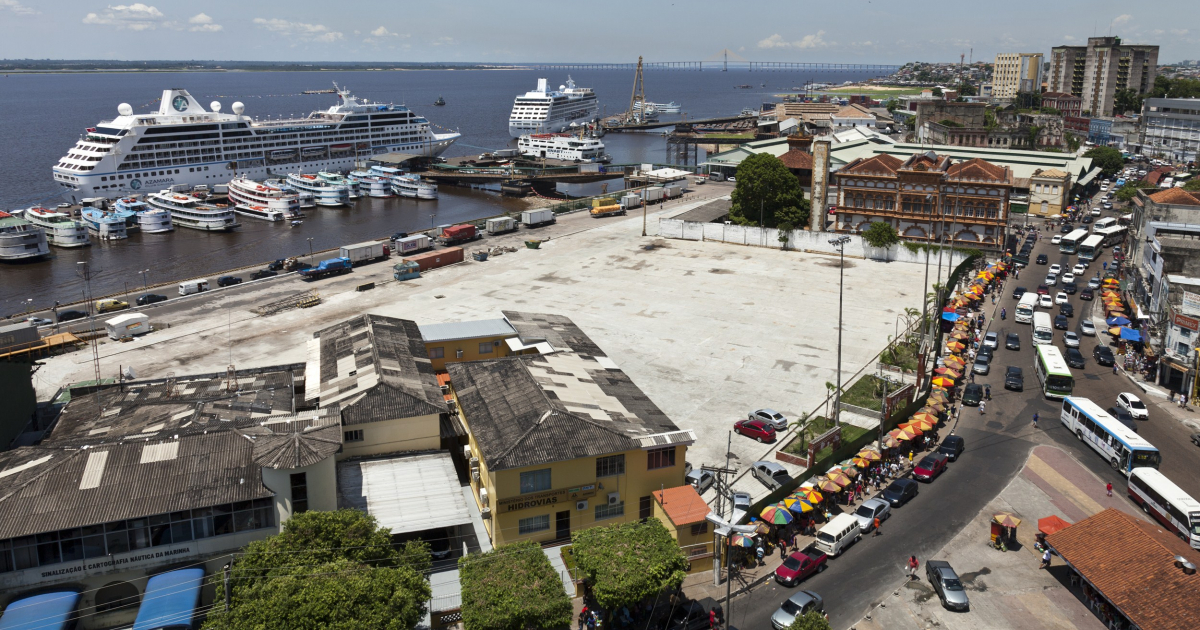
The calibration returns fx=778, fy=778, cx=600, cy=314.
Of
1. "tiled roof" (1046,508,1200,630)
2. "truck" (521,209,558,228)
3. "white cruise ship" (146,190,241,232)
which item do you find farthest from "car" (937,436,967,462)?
"white cruise ship" (146,190,241,232)

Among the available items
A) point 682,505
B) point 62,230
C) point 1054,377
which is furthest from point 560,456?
point 62,230

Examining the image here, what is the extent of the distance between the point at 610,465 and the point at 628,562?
409cm

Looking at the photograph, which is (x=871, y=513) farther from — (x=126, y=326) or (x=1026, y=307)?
(x=126, y=326)

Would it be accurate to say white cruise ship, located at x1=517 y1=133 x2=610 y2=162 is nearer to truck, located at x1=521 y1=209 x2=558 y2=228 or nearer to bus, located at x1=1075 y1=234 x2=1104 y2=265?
truck, located at x1=521 y1=209 x2=558 y2=228

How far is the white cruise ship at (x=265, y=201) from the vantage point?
78438 millimetres

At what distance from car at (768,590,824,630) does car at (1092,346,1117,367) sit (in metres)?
25.2

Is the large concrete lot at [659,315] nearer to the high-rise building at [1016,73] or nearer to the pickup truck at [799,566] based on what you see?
the pickup truck at [799,566]

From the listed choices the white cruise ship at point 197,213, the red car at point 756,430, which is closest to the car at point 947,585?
the red car at point 756,430

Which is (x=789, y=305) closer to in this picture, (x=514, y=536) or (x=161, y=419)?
(x=514, y=536)

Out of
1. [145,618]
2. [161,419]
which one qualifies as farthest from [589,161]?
[145,618]

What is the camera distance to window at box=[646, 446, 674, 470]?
72.6ft

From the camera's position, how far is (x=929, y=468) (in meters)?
25.8

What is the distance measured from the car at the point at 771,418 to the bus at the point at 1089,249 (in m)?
37.5

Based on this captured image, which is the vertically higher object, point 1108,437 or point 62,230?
point 62,230
